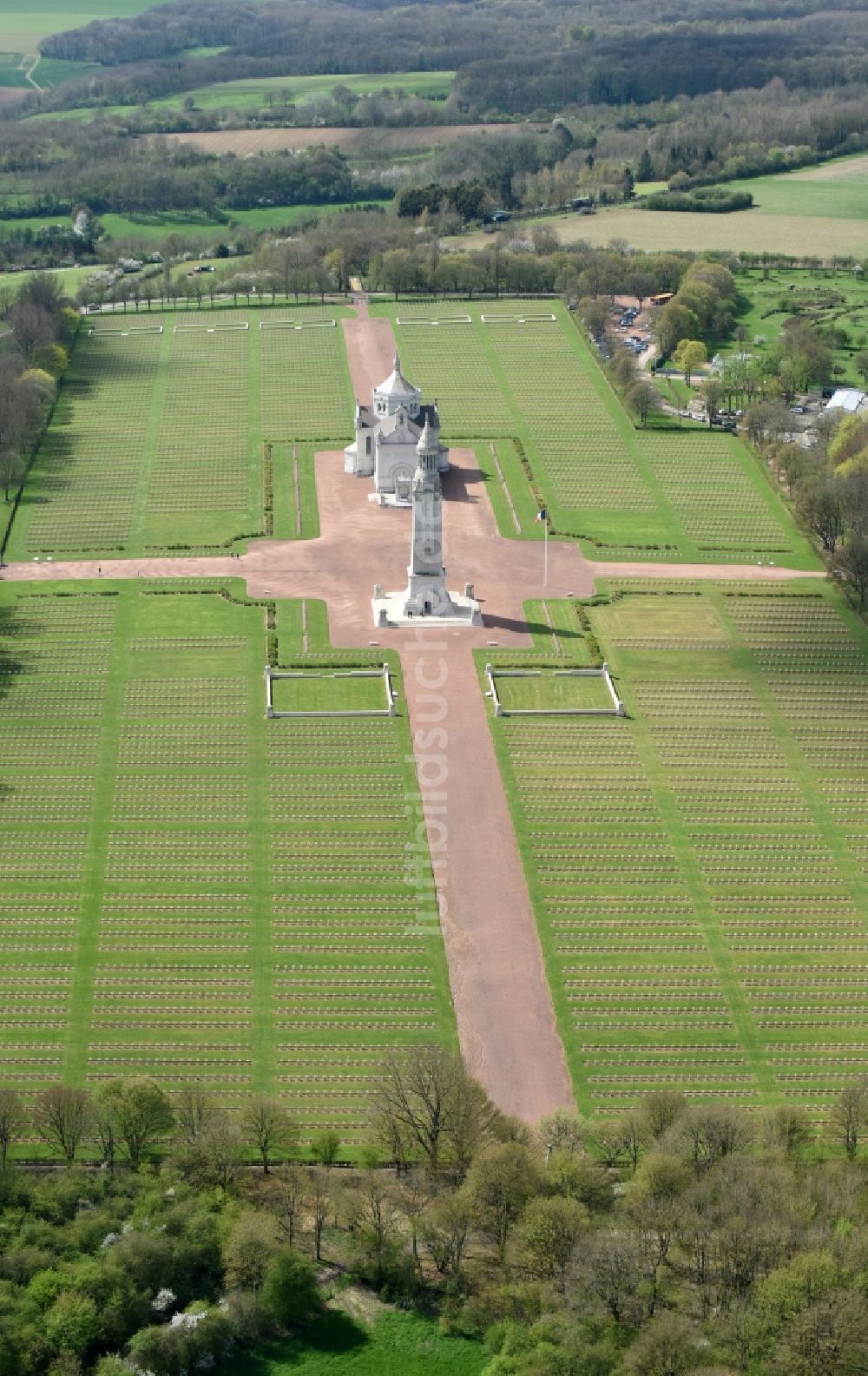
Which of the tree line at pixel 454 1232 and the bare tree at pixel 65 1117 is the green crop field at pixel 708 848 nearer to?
the tree line at pixel 454 1232

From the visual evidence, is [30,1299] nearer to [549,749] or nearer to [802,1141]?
[802,1141]

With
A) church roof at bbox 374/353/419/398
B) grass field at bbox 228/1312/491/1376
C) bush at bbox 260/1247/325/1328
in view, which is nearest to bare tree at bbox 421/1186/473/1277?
grass field at bbox 228/1312/491/1376

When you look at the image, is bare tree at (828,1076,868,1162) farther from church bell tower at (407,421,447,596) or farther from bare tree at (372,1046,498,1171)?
church bell tower at (407,421,447,596)

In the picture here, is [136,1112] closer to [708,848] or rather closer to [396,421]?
[708,848]

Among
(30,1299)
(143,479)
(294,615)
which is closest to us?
(30,1299)

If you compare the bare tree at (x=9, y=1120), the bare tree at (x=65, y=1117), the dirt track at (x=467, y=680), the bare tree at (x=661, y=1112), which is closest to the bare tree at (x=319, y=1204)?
the bare tree at (x=65, y=1117)

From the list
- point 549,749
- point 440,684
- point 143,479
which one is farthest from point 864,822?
point 143,479
